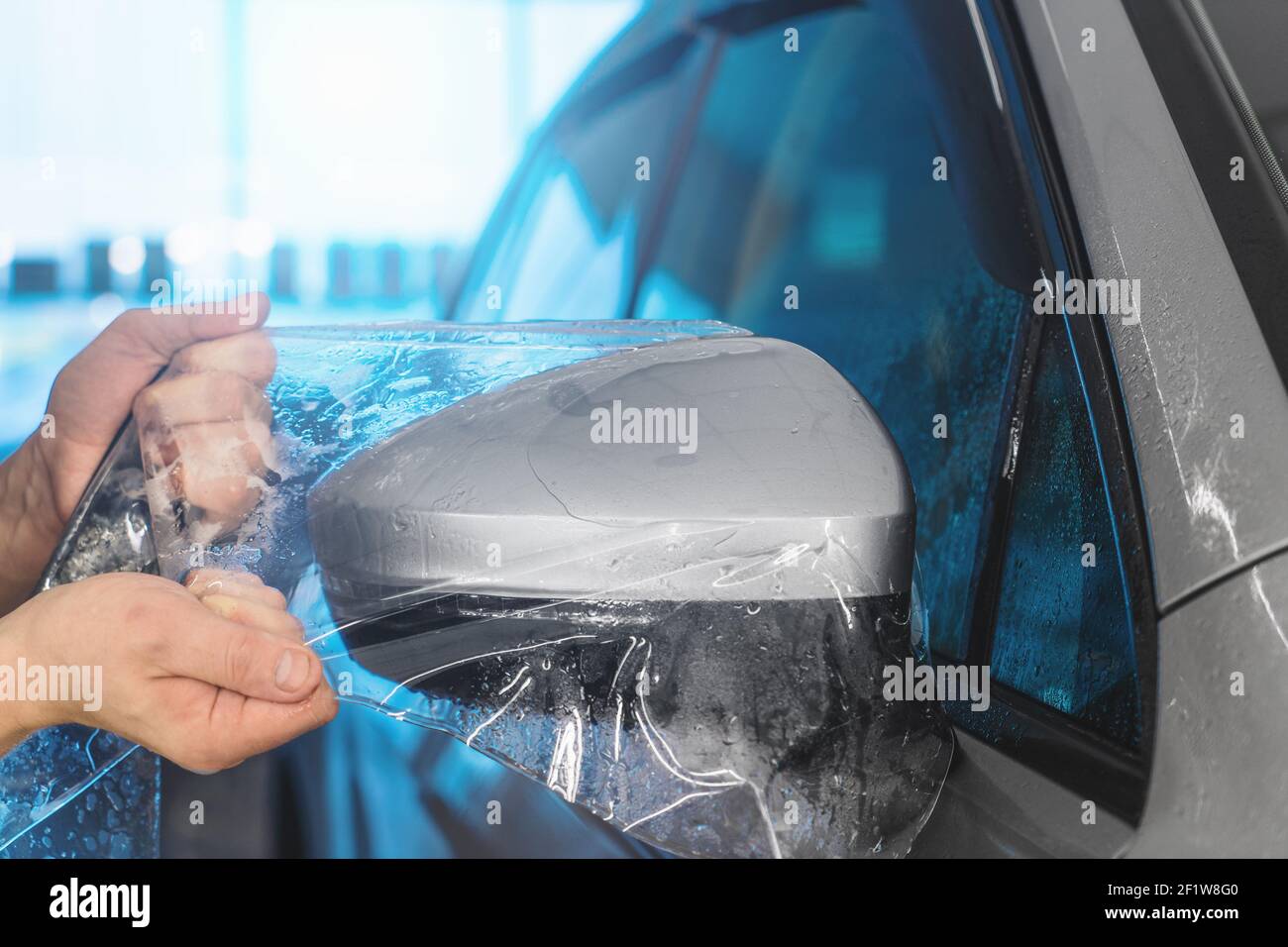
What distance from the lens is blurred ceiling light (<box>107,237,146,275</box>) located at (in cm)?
1959

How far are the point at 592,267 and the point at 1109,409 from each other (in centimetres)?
113

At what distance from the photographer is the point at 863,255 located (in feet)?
3.89

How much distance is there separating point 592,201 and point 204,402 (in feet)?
3.54

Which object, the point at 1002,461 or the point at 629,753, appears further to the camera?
the point at 1002,461

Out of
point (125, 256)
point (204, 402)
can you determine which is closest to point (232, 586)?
point (204, 402)

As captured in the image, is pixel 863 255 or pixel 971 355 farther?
pixel 863 255

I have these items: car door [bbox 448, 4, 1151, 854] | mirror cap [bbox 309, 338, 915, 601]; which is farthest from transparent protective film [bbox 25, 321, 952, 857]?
car door [bbox 448, 4, 1151, 854]

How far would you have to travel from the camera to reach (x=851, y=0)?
118 cm

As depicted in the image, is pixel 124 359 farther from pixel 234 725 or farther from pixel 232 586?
pixel 234 725

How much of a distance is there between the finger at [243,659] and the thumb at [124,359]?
0.33 m

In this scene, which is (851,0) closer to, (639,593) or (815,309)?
(815,309)

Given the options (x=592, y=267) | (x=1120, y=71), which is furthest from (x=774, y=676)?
(x=592, y=267)

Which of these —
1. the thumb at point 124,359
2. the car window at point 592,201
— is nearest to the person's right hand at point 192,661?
the thumb at point 124,359
